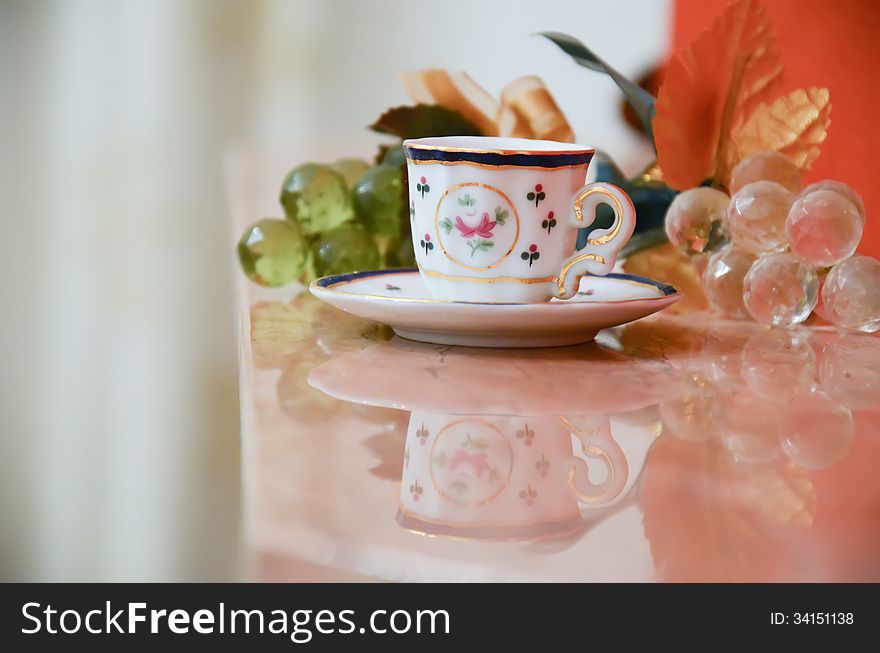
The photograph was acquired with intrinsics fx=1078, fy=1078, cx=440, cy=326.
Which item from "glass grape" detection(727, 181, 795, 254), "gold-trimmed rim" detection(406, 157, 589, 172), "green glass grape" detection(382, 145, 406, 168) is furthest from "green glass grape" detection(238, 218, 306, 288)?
"glass grape" detection(727, 181, 795, 254)

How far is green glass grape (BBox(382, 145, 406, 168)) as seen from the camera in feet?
2.94

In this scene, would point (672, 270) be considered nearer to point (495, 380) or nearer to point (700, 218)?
point (700, 218)

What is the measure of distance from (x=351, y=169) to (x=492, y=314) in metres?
0.34

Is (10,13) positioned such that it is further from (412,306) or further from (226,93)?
(412,306)

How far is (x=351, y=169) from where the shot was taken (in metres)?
0.92

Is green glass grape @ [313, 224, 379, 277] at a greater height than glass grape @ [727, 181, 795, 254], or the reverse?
glass grape @ [727, 181, 795, 254]

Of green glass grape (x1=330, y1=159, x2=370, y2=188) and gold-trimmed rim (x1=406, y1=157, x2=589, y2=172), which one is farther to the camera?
green glass grape (x1=330, y1=159, x2=370, y2=188)

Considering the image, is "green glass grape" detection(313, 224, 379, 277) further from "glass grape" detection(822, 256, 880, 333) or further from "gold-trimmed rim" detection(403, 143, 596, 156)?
"glass grape" detection(822, 256, 880, 333)

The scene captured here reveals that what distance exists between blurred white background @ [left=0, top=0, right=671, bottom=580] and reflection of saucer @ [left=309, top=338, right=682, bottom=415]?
3.1 inches

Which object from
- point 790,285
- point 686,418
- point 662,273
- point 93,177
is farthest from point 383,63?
point 686,418

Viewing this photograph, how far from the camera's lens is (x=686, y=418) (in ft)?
1.76

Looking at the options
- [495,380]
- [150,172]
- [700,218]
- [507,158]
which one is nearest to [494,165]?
[507,158]
